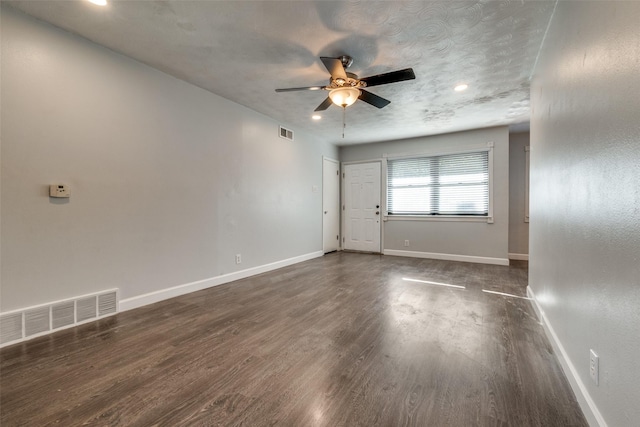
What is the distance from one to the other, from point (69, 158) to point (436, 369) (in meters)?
3.48

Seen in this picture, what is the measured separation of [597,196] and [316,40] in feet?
7.71

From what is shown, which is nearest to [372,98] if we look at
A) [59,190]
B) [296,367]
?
[296,367]

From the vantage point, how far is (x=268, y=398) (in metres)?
1.51

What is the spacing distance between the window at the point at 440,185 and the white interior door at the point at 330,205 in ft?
4.17

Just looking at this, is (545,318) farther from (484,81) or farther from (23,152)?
(23,152)

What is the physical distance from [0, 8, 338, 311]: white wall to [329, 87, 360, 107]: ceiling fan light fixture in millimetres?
1814

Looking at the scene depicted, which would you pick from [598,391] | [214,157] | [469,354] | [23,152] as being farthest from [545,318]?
[23,152]

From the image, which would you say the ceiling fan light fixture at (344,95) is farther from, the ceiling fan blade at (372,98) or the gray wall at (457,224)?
the gray wall at (457,224)

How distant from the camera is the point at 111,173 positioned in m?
2.69

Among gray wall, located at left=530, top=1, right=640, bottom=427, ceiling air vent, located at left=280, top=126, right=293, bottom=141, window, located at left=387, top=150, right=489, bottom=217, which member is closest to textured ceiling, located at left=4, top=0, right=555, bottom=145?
gray wall, located at left=530, top=1, right=640, bottom=427

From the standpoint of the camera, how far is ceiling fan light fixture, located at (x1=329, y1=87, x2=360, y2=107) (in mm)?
2740

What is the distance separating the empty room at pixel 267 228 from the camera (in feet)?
4.44

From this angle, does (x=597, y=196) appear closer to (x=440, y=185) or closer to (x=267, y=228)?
(x=267, y=228)

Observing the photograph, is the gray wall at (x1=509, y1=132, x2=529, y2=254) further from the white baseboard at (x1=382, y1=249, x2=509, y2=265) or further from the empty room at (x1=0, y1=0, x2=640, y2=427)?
the empty room at (x1=0, y1=0, x2=640, y2=427)
